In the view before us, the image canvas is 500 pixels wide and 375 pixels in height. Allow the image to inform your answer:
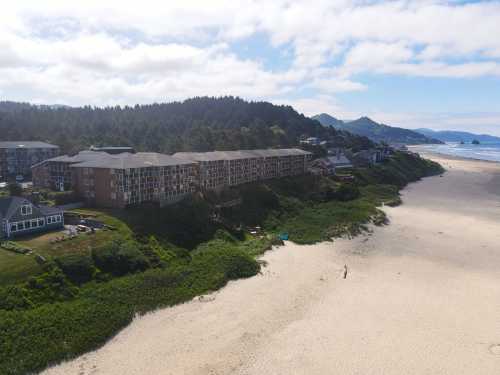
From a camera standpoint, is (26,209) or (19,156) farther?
(19,156)

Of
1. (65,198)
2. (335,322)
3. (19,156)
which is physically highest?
(19,156)

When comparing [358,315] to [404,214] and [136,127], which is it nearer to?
[404,214]

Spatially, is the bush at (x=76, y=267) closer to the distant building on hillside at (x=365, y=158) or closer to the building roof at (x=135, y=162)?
the building roof at (x=135, y=162)

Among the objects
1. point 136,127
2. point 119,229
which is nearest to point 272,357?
point 119,229

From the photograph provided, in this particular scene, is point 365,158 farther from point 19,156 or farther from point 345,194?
point 19,156

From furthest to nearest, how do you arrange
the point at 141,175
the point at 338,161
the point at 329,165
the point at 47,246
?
1. the point at 338,161
2. the point at 329,165
3. the point at 141,175
4. the point at 47,246

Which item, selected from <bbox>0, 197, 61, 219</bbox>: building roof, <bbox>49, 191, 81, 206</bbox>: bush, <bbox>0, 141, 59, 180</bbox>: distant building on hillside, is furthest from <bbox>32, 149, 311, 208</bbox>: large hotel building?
<bbox>0, 141, 59, 180</bbox>: distant building on hillside

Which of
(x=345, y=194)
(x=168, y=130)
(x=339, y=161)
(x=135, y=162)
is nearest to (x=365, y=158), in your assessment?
(x=339, y=161)
